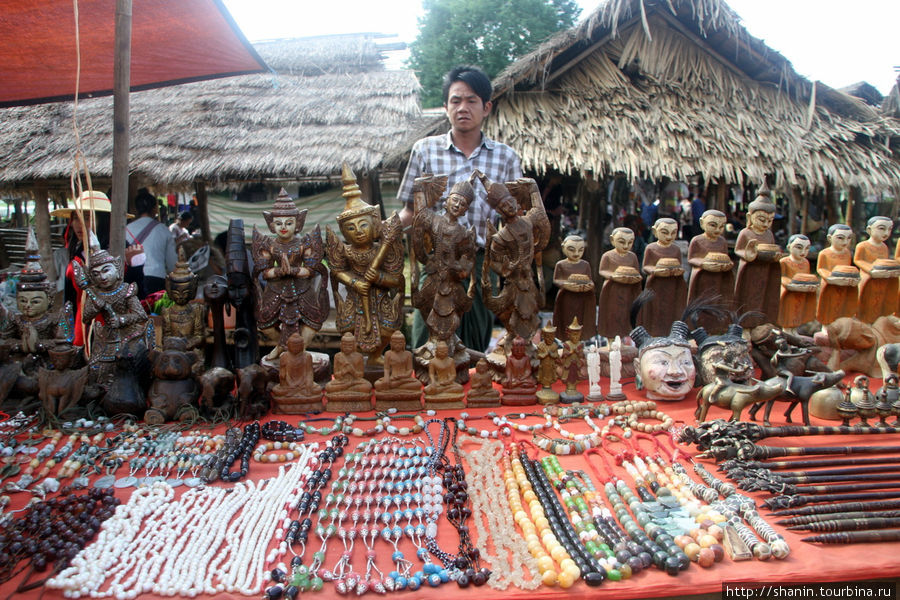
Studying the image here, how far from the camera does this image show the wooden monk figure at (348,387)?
310 cm

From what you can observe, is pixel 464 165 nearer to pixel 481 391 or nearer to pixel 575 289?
pixel 575 289

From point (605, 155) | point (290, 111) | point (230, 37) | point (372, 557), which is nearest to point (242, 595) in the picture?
point (372, 557)

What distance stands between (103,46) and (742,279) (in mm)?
4384

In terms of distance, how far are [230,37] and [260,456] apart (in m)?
2.63

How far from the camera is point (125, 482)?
2445mm

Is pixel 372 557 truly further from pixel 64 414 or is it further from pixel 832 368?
pixel 832 368

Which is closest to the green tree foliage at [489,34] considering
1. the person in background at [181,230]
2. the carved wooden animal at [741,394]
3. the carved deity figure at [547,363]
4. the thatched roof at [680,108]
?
the person in background at [181,230]

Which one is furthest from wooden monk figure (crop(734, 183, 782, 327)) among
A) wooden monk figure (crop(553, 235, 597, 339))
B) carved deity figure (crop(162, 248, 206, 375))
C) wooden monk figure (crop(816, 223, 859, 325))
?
carved deity figure (crop(162, 248, 206, 375))

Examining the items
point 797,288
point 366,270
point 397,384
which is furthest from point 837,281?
point 366,270

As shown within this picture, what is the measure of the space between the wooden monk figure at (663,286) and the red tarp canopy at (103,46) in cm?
295

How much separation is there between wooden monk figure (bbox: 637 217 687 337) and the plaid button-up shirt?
102cm

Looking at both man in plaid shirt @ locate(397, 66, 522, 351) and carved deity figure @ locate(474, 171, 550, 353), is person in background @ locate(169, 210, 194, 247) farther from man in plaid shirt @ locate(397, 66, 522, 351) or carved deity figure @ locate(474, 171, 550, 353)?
carved deity figure @ locate(474, 171, 550, 353)

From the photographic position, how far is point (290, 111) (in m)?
7.39

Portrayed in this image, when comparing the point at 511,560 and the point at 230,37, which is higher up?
the point at 230,37
